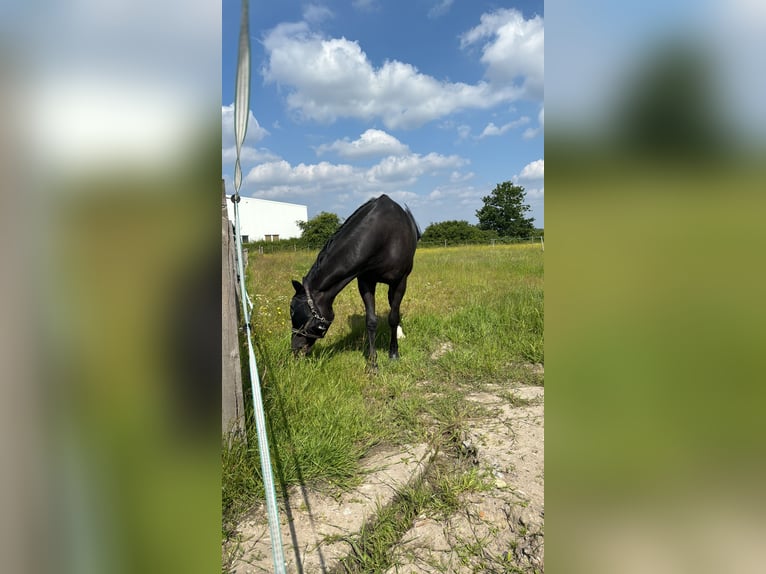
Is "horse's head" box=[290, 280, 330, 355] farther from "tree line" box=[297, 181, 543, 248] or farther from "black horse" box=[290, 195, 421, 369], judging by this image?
"tree line" box=[297, 181, 543, 248]

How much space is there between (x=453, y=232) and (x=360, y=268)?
4342 cm

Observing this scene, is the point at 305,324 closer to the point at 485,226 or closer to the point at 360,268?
the point at 360,268

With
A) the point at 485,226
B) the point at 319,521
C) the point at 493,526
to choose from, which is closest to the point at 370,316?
the point at 319,521

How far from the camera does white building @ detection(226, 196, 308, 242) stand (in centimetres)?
4825

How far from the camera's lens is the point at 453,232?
46750 millimetres

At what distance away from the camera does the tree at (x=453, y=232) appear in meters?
43.9
